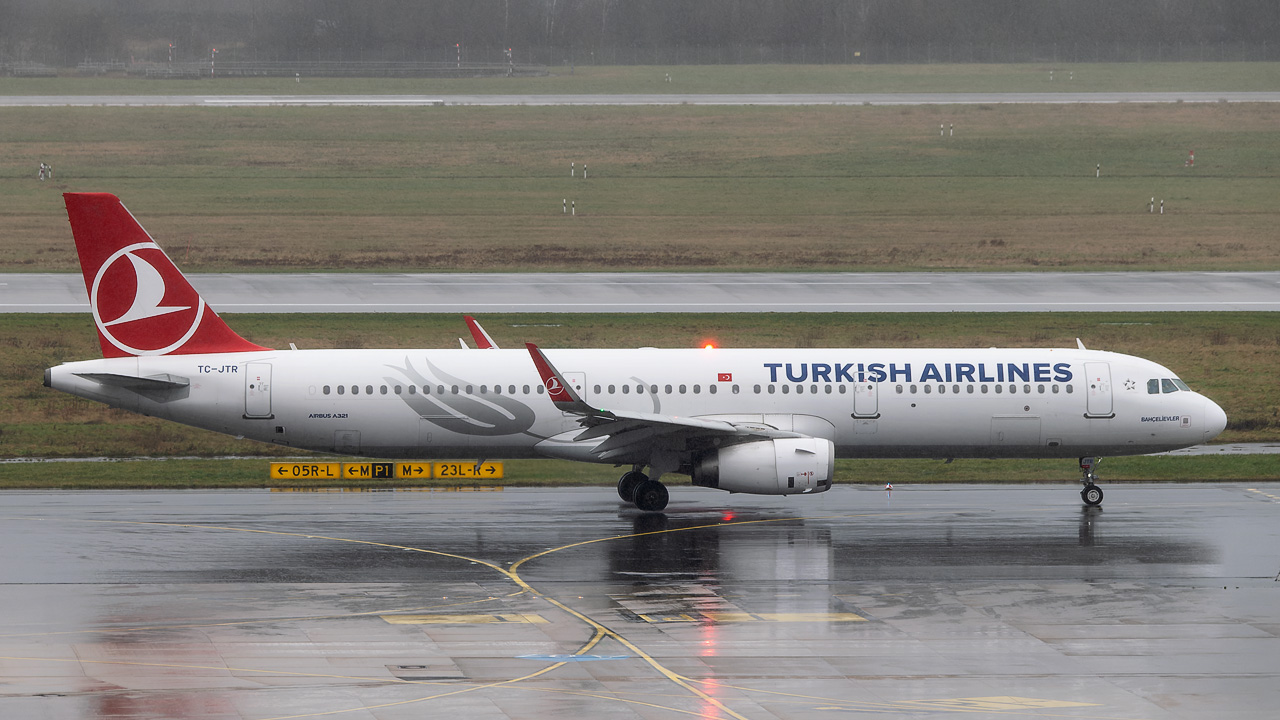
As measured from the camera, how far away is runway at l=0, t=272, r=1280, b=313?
2237 inches

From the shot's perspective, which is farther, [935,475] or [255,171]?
[255,171]

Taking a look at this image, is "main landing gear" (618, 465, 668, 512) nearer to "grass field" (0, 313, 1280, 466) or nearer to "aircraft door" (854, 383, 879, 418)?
"aircraft door" (854, 383, 879, 418)

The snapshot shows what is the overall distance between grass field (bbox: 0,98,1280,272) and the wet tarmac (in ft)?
121

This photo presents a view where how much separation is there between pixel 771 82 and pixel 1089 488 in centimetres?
10003

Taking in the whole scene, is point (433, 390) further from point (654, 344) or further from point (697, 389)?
point (654, 344)

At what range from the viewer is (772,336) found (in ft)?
170

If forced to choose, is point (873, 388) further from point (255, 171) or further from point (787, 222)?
point (255, 171)

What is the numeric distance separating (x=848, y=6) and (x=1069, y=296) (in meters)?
105

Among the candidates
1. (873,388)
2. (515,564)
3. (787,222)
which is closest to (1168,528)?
(873,388)

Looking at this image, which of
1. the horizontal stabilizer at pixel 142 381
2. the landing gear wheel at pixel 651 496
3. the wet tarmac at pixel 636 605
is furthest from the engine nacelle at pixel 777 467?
the horizontal stabilizer at pixel 142 381

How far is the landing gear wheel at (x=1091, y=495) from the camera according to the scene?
3372cm

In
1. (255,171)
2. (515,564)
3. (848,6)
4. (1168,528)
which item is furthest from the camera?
(848,6)

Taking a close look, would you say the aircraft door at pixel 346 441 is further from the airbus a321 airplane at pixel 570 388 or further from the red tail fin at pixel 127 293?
the red tail fin at pixel 127 293

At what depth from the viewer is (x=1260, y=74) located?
130m
